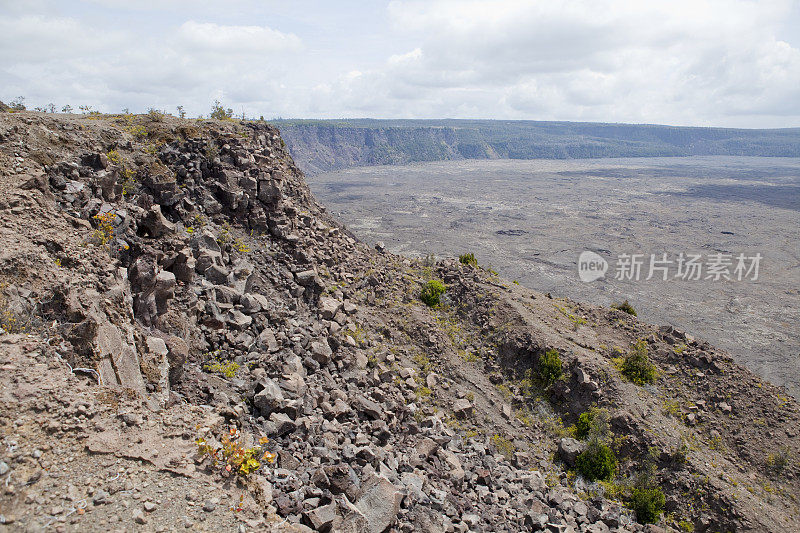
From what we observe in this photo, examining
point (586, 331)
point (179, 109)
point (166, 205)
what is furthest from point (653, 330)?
point (179, 109)

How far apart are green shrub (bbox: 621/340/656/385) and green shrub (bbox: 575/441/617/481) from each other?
3735mm

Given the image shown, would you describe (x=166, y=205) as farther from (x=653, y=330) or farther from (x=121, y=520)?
(x=653, y=330)

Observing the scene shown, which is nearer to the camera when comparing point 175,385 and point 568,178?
point 175,385

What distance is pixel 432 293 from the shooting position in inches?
744

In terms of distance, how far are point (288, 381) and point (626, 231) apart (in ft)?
220

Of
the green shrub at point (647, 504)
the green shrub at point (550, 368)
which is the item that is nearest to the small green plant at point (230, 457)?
the green shrub at point (647, 504)

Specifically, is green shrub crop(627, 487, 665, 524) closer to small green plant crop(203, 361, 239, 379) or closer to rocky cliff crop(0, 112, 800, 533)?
rocky cliff crop(0, 112, 800, 533)

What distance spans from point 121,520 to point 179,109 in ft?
53.1

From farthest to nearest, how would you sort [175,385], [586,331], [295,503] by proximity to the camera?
[586,331], [175,385], [295,503]


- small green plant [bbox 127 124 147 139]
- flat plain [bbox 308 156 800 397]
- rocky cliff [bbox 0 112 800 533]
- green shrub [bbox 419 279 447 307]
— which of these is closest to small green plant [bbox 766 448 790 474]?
rocky cliff [bbox 0 112 800 533]

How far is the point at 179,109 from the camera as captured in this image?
17.5 m

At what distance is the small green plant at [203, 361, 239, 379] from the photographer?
9961 mm

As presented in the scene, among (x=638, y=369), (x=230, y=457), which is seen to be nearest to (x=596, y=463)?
(x=638, y=369)

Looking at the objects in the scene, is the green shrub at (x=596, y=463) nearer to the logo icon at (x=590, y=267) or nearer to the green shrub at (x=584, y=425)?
the green shrub at (x=584, y=425)
